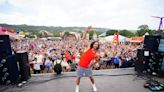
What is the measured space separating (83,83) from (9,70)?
217 centimetres

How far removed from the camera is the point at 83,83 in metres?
4.96

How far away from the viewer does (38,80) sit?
5324 millimetres

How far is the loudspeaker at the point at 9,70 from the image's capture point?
16.0ft

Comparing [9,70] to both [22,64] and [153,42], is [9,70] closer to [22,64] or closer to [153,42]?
[22,64]

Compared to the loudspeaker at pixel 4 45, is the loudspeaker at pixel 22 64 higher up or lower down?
lower down

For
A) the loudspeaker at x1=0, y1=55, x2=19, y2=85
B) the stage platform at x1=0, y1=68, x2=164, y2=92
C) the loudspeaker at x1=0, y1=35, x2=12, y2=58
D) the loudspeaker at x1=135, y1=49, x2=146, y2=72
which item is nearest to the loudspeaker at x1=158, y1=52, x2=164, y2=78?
the stage platform at x1=0, y1=68, x2=164, y2=92

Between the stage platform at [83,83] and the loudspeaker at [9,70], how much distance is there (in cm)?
26

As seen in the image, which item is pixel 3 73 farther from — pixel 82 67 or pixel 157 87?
pixel 157 87

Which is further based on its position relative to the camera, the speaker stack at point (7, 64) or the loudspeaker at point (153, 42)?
the loudspeaker at point (153, 42)

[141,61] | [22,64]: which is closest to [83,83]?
[22,64]

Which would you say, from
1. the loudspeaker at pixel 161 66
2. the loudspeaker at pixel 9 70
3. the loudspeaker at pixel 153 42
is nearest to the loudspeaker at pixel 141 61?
the loudspeaker at pixel 153 42

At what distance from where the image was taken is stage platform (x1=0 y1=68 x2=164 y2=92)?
447 centimetres

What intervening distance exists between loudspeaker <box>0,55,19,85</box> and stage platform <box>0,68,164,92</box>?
262 mm

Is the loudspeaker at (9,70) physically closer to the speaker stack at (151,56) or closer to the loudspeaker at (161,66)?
the speaker stack at (151,56)
